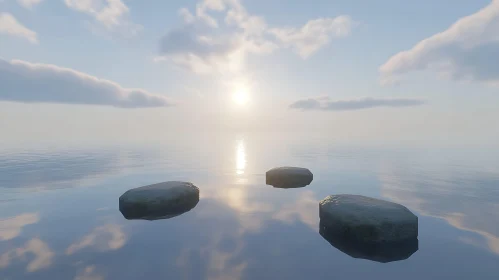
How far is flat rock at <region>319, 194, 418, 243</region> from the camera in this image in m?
8.73

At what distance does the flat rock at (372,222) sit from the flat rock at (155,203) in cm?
817

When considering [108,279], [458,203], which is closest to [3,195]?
[108,279]

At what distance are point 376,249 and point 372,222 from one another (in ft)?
3.16

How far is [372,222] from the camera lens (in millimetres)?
8781

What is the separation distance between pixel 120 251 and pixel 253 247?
4.85 meters

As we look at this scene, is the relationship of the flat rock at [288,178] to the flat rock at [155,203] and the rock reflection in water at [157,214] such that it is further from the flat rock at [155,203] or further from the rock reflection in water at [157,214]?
→ the rock reflection in water at [157,214]

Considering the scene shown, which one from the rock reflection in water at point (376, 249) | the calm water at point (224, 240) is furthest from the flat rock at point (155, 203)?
the rock reflection in water at point (376, 249)

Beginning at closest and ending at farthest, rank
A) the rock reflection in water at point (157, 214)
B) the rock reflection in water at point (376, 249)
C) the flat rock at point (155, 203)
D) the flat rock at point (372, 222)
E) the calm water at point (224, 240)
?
1. the calm water at point (224, 240)
2. the rock reflection in water at point (376, 249)
3. the flat rock at point (372, 222)
4. the rock reflection in water at point (157, 214)
5. the flat rock at point (155, 203)

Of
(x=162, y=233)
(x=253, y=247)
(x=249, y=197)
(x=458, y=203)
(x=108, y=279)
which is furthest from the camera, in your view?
(x=249, y=197)

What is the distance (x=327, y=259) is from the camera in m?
7.69

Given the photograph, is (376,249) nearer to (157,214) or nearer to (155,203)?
(157,214)

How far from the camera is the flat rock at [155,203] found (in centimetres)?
1212

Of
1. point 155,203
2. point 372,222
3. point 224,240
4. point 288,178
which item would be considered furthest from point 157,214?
point 288,178

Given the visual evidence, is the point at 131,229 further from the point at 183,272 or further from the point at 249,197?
the point at 249,197
